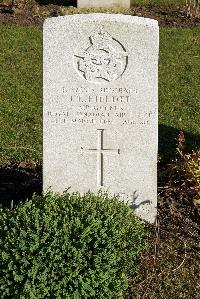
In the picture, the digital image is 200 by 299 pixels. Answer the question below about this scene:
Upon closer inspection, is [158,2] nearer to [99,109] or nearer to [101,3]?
[101,3]

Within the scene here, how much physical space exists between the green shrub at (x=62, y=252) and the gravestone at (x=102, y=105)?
640 mm

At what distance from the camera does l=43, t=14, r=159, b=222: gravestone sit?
197 inches

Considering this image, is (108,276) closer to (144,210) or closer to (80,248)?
(80,248)

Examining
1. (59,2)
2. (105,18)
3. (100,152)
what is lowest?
(100,152)

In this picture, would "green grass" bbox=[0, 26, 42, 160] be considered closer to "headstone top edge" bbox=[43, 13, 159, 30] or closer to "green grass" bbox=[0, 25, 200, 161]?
"green grass" bbox=[0, 25, 200, 161]

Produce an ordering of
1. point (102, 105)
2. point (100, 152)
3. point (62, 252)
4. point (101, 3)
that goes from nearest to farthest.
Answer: point (62, 252), point (102, 105), point (100, 152), point (101, 3)

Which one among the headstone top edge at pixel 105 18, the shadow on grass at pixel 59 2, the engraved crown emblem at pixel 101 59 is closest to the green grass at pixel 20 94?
the shadow on grass at pixel 59 2

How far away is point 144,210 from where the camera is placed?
5.46 metres

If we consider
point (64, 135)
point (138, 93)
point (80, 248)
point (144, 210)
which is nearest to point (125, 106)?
point (138, 93)

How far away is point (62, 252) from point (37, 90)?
5.42 m

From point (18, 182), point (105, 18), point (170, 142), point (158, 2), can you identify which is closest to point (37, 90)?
point (170, 142)

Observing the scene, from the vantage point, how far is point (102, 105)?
5141 millimetres

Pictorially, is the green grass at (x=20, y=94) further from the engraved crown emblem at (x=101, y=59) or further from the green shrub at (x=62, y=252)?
the green shrub at (x=62, y=252)

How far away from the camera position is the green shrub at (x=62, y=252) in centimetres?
424
